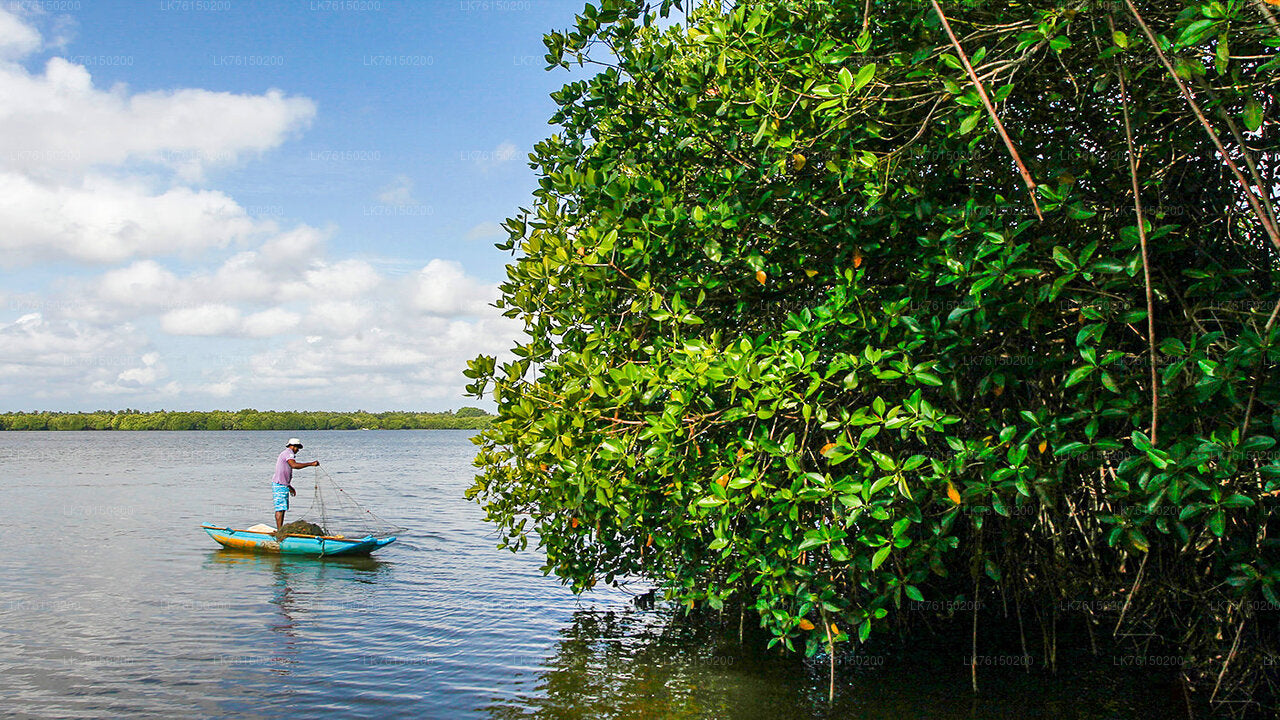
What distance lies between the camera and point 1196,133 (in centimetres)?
517

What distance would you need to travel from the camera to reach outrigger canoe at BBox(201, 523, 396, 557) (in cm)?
1504

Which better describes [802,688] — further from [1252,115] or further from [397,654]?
[1252,115]

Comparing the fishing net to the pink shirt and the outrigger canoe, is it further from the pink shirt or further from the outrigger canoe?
the pink shirt

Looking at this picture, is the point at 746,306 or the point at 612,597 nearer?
the point at 746,306

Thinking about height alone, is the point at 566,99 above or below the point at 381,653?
above

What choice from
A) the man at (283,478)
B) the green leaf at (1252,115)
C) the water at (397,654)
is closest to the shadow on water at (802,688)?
the water at (397,654)

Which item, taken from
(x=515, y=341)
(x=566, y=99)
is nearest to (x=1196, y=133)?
(x=566, y=99)

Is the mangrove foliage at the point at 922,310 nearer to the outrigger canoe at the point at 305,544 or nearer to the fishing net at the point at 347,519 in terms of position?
the outrigger canoe at the point at 305,544

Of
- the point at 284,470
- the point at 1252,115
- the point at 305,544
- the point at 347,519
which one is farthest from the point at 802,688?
the point at 347,519

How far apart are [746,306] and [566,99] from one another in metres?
2.42

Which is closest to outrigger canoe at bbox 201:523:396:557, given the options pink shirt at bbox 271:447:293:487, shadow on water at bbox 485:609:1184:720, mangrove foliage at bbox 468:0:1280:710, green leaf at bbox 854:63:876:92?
pink shirt at bbox 271:447:293:487

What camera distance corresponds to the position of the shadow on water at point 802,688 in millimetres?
6895

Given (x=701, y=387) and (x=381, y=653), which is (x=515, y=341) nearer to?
(x=701, y=387)

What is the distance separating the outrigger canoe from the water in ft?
0.78
